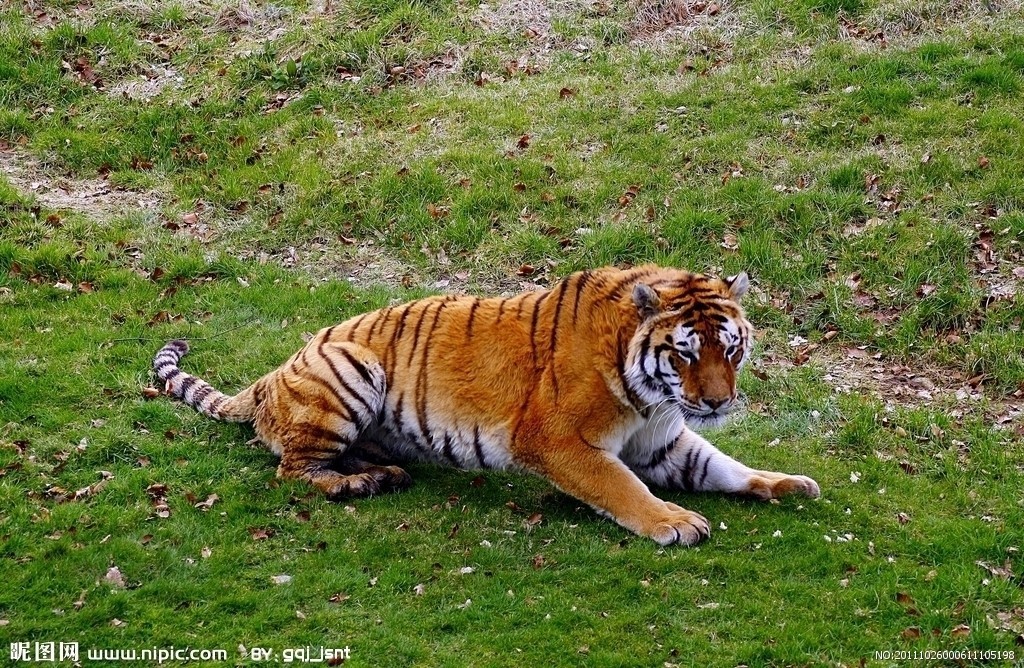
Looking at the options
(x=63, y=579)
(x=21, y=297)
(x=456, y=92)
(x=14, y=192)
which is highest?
(x=456, y=92)

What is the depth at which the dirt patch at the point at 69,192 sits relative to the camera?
37.2 ft

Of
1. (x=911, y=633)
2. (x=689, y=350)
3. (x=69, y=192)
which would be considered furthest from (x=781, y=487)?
(x=69, y=192)

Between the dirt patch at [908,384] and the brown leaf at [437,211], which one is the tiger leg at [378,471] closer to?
the dirt patch at [908,384]

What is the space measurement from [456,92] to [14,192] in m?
4.94

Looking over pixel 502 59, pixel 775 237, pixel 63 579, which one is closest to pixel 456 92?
pixel 502 59

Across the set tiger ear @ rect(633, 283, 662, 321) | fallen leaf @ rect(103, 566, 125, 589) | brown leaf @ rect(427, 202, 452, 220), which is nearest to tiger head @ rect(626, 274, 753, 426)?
tiger ear @ rect(633, 283, 662, 321)

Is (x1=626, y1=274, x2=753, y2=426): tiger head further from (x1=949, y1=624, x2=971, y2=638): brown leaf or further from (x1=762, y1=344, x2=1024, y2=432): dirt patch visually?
(x1=762, y1=344, x2=1024, y2=432): dirt patch

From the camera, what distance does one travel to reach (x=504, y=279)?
33.0ft

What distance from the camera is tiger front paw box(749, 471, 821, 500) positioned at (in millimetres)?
6609

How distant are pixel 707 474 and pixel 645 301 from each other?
1.29m

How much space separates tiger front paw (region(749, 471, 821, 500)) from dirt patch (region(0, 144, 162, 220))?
7.49 meters

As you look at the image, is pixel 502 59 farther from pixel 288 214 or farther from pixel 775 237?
pixel 775 237

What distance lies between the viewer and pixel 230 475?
6.97 metres

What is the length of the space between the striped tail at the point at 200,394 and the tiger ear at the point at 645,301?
291cm
